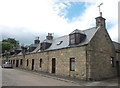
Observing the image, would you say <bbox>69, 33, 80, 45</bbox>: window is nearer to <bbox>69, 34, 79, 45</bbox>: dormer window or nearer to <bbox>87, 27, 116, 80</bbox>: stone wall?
<bbox>69, 34, 79, 45</bbox>: dormer window

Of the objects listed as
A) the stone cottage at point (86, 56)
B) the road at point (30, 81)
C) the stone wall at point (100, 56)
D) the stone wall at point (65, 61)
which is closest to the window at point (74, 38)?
the stone cottage at point (86, 56)

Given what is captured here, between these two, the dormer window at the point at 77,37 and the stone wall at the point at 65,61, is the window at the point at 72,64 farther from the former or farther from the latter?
the dormer window at the point at 77,37

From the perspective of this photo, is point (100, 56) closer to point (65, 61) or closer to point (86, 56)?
point (86, 56)

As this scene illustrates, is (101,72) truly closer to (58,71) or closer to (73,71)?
(73,71)

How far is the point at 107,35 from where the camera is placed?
19.2m

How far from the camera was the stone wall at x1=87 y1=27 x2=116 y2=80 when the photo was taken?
15.9 m

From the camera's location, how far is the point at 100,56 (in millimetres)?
17438

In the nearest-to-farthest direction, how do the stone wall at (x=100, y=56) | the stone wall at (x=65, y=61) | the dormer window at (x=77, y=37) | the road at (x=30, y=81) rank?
the road at (x=30, y=81), the stone wall at (x=100, y=56), the stone wall at (x=65, y=61), the dormer window at (x=77, y=37)

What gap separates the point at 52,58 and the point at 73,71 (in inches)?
206

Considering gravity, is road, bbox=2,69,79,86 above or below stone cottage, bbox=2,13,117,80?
below

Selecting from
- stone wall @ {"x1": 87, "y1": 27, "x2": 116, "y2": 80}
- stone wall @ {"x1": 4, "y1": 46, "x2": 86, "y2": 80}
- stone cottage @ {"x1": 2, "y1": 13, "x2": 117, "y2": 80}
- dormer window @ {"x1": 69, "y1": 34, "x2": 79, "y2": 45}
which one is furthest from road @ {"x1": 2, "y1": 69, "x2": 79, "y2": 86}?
dormer window @ {"x1": 69, "y1": 34, "x2": 79, "y2": 45}

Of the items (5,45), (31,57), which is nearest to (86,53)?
(31,57)

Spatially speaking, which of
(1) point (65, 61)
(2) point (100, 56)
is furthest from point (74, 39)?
(2) point (100, 56)

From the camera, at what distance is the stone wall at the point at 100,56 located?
52.2ft
